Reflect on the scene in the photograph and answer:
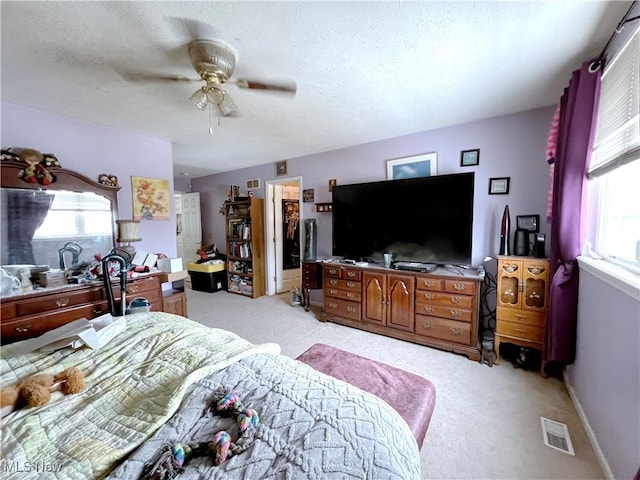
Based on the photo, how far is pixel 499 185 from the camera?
262 cm

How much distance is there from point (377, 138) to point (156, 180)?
9.13ft

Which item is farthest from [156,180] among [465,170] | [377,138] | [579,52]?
[579,52]

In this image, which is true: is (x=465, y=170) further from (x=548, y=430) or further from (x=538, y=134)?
(x=548, y=430)

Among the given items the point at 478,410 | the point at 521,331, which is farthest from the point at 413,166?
the point at 478,410

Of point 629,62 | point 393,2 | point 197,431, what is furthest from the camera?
point 629,62

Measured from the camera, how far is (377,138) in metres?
3.24

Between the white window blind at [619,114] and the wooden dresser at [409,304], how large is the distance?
1.25 metres

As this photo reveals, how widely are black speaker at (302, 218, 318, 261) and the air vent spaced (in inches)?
112

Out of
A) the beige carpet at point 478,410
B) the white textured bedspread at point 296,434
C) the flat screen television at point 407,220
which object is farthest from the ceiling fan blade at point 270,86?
the beige carpet at point 478,410

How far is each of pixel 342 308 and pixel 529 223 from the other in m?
2.14

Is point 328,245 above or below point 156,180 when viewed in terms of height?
below

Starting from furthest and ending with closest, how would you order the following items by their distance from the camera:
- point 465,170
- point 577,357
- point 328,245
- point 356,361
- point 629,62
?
point 328,245
point 465,170
point 577,357
point 356,361
point 629,62

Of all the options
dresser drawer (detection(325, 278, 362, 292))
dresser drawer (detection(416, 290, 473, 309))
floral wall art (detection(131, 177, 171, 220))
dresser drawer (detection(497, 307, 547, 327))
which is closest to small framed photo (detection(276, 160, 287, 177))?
floral wall art (detection(131, 177, 171, 220))

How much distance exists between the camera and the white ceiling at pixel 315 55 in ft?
Result: 4.12
